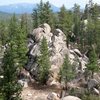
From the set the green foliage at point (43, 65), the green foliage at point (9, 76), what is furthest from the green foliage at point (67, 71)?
the green foliage at point (9, 76)

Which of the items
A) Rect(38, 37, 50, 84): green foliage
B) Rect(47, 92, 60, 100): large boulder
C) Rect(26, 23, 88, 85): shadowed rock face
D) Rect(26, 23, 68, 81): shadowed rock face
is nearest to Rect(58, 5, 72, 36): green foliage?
Rect(26, 23, 88, 85): shadowed rock face

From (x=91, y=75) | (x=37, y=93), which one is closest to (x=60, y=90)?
(x=37, y=93)

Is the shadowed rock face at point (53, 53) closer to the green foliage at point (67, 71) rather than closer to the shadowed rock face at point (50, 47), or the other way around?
the shadowed rock face at point (50, 47)

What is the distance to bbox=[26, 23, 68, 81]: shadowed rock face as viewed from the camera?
7975 centimetres

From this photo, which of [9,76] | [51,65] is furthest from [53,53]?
[9,76]

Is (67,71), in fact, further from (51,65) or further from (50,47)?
(50,47)

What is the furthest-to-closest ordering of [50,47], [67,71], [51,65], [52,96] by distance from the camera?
[50,47]
[51,65]
[67,71]
[52,96]

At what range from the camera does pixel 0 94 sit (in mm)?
47531

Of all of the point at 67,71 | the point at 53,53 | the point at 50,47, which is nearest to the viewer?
the point at 67,71

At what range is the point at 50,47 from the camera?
84.9 metres

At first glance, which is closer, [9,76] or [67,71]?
[9,76]

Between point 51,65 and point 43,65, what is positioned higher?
point 43,65

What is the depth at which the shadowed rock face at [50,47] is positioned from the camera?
262 feet

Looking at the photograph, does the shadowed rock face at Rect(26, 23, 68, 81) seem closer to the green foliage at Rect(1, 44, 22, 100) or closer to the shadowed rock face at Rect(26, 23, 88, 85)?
the shadowed rock face at Rect(26, 23, 88, 85)
